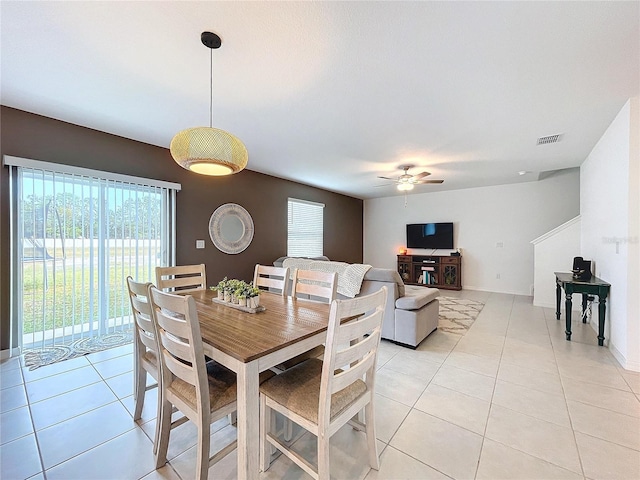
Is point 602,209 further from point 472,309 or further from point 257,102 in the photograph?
point 257,102

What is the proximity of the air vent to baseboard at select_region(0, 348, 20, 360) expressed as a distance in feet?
20.1

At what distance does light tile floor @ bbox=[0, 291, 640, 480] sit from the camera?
1442mm

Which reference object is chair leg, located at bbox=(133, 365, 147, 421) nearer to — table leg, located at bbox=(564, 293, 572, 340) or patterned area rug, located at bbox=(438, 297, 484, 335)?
patterned area rug, located at bbox=(438, 297, 484, 335)

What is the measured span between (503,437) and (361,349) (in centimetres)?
122

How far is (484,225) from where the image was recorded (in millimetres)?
6285

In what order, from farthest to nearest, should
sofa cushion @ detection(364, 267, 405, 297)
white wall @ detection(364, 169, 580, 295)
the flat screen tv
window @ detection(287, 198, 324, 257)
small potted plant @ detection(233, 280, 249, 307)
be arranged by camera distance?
the flat screen tv → window @ detection(287, 198, 324, 257) → white wall @ detection(364, 169, 580, 295) → sofa cushion @ detection(364, 267, 405, 297) → small potted plant @ detection(233, 280, 249, 307)

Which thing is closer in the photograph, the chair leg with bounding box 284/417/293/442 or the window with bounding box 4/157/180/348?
the chair leg with bounding box 284/417/293/442

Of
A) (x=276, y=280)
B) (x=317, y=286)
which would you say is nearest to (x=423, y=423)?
(x=317, y=286)

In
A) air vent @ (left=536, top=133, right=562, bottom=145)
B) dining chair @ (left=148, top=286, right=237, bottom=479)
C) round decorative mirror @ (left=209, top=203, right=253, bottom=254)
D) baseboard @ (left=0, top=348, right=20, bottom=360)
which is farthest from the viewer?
round decorative mirror @ (left=209, top=203, right=253, bottom=254)

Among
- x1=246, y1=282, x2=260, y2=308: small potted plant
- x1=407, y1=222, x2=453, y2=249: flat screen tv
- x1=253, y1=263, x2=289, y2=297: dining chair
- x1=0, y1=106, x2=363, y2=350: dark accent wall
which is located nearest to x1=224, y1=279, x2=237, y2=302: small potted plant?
x1=246, y1=282, x2=260, y2=308: small potted plant

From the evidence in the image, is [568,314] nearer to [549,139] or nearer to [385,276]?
[549,139]

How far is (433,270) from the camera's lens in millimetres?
6664

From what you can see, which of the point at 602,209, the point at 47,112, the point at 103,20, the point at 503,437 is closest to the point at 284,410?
the point at 503,437

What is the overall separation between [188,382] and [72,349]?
→ 2.56 meters
